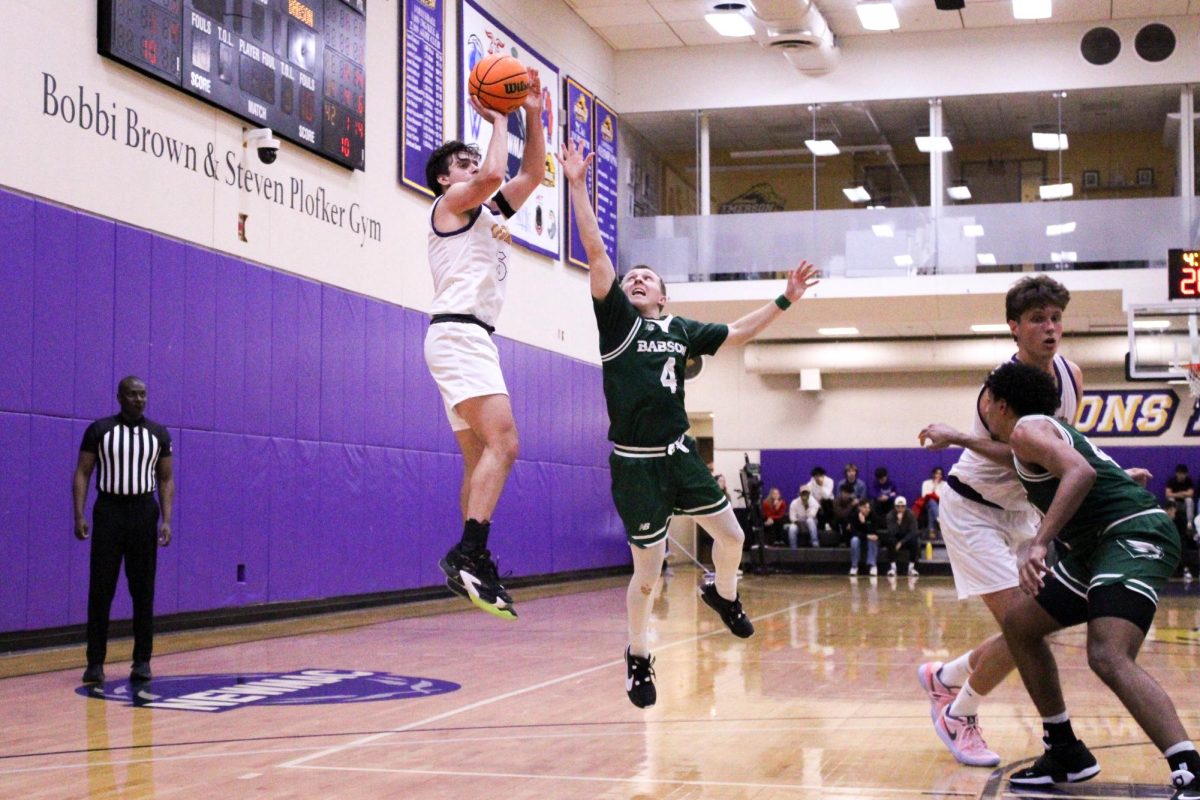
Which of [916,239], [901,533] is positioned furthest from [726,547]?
[901,533]

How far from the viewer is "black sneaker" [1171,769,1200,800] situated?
3.91 metres

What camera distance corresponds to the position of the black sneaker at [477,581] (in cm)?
491

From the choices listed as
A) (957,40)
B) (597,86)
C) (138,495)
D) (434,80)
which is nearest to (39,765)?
(138,495)

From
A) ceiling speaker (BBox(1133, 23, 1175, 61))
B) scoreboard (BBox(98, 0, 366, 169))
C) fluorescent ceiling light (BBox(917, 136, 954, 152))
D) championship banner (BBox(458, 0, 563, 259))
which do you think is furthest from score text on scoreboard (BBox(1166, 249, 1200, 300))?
scoreboard (BBox(98, 0, 366, 169))

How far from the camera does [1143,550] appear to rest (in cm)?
426

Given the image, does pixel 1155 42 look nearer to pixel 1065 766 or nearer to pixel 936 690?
pixel 936 690

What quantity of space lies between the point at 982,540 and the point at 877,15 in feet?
46.0

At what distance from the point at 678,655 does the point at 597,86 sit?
11632 mm

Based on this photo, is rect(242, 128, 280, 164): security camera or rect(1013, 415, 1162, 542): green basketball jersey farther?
rect(242, 128, 280, 164): security camera

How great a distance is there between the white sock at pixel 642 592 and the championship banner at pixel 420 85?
8465 mm

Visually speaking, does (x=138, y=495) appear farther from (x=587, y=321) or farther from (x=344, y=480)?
(x=587, y=321)

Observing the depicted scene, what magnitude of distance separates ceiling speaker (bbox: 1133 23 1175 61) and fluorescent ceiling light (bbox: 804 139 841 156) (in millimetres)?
4157

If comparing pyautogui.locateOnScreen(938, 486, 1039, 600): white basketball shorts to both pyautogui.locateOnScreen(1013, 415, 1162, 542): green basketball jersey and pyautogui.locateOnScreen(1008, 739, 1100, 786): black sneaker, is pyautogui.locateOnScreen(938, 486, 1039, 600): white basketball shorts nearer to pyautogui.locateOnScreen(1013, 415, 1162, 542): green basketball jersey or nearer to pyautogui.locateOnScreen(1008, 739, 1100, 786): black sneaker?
pyautogui.locateOnScreen(1013, 415, 1162, 542): green basketball jersey

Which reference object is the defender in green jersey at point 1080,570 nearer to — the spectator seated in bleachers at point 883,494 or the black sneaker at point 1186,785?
the black sneaker at point 1186,785
